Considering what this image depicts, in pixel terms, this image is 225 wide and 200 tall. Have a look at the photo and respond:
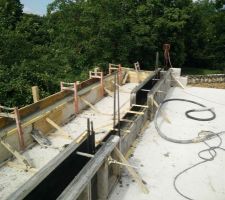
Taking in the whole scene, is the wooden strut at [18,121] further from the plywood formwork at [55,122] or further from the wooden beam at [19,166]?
the wooden beam at [19,166]

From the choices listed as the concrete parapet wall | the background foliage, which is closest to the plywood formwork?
the background foliage

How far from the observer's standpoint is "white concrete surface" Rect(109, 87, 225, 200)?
4912 millimetres

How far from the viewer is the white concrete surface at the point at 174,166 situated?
4.91m

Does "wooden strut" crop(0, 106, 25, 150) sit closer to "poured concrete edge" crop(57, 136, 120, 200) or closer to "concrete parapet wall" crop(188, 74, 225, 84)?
"poured concrete edge" crop(57, 136, 120, 200)

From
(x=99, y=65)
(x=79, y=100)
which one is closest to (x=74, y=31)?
(x=99, y=65)

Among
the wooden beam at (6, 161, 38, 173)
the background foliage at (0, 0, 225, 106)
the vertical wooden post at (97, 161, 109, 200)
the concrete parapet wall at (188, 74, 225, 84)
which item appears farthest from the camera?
the concrete parapet wall at (188, 74, 225, 84)

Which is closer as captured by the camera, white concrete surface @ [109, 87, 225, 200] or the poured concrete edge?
A: the poured concrete edge

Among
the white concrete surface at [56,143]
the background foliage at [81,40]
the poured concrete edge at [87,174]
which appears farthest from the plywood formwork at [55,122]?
the background foliage at [81,40]

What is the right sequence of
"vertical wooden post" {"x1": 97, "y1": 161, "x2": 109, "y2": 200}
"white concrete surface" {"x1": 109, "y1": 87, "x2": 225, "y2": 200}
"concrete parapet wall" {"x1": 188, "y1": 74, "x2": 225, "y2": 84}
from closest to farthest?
"vertical wooden post" {"x1": 97, "y1": 161, "x2": 109, "y2": 200}
"white concrete surface" {"x1": 109, "y1": 87, "x2": 225, "y2": 200}
"concrete parapet wall" {"x1": 188, "y1": 74, "x2": 225, "y2": 84}

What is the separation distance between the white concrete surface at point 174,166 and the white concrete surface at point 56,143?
5.45ft

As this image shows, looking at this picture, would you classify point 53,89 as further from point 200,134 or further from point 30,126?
point 200,134

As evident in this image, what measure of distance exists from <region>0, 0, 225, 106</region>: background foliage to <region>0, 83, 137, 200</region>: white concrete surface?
3575 millimetres

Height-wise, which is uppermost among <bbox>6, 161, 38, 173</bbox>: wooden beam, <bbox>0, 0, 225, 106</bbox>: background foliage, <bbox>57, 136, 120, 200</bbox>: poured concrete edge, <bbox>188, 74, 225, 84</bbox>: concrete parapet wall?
<bbox>0, 0, 225, 106</bbox>: background foliage

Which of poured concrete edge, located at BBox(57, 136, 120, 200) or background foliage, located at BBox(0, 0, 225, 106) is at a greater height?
background foliage, located at BBox(0, 0, 225, 106)
